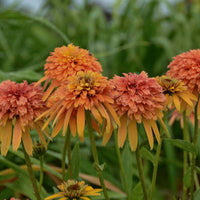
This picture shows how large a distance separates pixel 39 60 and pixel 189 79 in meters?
1.15

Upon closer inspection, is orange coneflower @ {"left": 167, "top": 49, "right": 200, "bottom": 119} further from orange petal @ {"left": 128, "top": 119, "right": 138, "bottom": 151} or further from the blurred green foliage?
the blurred green foliage

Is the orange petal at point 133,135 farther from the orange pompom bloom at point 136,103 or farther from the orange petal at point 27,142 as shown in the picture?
the orange petal at point 27,142

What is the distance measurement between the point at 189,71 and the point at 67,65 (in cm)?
19

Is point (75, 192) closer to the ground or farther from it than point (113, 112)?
closer to the ground

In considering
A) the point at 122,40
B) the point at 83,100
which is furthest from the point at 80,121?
the point at 122,40

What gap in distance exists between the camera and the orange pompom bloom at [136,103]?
1.56 feet

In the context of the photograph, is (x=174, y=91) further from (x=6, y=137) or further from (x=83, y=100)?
(x=6, y=137)

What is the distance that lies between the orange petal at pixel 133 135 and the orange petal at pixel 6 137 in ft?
0.60

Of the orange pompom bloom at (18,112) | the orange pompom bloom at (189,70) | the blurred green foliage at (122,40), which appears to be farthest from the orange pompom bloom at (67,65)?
the blurred green foliage at (122,40)

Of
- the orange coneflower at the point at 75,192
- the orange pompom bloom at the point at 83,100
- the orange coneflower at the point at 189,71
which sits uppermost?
the orange coneflower at the point at 189,71

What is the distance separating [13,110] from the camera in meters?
0.51

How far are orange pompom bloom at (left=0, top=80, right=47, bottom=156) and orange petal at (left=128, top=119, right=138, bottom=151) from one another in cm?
14

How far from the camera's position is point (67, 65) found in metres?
0.53

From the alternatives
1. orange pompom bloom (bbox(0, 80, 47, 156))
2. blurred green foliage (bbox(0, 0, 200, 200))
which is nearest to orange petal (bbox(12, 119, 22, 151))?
orange pompom bloom (bbox(0, 80, 47, 156))
